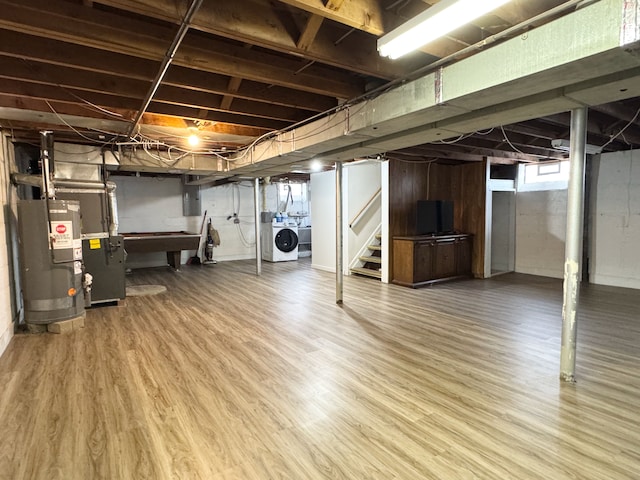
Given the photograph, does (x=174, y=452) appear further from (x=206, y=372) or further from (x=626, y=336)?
(x=626, y=336)

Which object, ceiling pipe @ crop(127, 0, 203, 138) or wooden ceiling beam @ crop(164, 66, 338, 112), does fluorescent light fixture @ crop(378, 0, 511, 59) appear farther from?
wooden ceiling beam @ crop(164, 66, 338, 112)

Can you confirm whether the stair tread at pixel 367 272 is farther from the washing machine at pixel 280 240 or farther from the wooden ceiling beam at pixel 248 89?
the wooden ceiling beam at pixel 248 89

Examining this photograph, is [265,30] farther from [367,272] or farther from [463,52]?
[367,272]

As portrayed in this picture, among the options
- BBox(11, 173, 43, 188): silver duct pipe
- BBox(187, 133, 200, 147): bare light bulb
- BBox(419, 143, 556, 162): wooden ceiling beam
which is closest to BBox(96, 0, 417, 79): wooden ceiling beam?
BBox(187, 133, 200, 147): bare light bulb

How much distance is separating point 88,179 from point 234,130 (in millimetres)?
2046

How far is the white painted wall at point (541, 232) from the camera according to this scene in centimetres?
677

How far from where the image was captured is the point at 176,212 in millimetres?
8852

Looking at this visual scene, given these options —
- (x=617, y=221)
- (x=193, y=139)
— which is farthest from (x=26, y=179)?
(x=617, y=221)

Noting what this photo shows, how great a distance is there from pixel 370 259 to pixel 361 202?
1.18m

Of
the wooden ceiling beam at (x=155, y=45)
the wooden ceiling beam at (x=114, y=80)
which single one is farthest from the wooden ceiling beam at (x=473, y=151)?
the wooden ceiling beam at (x=114, y=80)

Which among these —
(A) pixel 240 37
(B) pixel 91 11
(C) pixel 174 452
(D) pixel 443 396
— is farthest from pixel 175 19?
(D) pixel 443 396

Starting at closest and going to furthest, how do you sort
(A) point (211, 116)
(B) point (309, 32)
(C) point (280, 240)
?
(B) point (309, 32) < (A) point (211, 116) < (C) point (280, 240)

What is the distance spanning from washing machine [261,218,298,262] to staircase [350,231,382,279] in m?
2.62

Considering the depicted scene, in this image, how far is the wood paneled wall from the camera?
21.1 ft
